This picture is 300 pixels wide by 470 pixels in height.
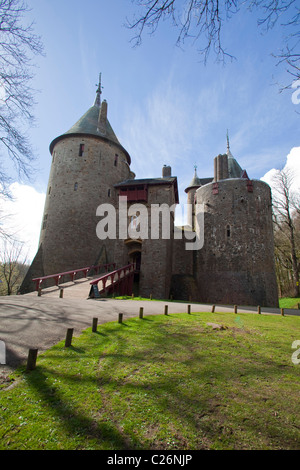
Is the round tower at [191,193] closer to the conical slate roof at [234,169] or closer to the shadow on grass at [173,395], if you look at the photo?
the conical slate roof at [234,169]

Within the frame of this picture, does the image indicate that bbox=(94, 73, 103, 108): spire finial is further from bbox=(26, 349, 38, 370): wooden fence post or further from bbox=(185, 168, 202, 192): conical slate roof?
bbox=(26, 349, 38, 370): wooden fence post

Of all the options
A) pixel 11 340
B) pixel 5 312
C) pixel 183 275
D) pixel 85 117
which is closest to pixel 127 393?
pixel 11 340

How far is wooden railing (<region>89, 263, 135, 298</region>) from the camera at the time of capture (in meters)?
11.9

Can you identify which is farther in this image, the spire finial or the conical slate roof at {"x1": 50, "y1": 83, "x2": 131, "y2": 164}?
the spire finial

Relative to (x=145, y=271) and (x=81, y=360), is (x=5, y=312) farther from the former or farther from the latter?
(x=145, y=271)

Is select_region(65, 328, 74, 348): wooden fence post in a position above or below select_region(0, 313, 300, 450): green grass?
above

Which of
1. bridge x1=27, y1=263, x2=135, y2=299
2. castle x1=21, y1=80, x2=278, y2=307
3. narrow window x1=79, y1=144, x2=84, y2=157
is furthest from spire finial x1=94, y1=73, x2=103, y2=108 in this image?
bridge x1=27, y1=263, x2=135, y2=299

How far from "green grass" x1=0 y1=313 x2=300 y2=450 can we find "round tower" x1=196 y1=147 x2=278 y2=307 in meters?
13.4

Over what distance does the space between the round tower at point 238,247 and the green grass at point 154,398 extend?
44.1 feet

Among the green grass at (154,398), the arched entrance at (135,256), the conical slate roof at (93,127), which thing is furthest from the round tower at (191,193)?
the green grass at (154,398)

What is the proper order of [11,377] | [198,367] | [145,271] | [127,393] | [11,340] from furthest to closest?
1. [145,271]
2. [11,340]
3. [198,367]
4. [11,377]
5. [127,393]

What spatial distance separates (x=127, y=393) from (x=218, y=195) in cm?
1861
